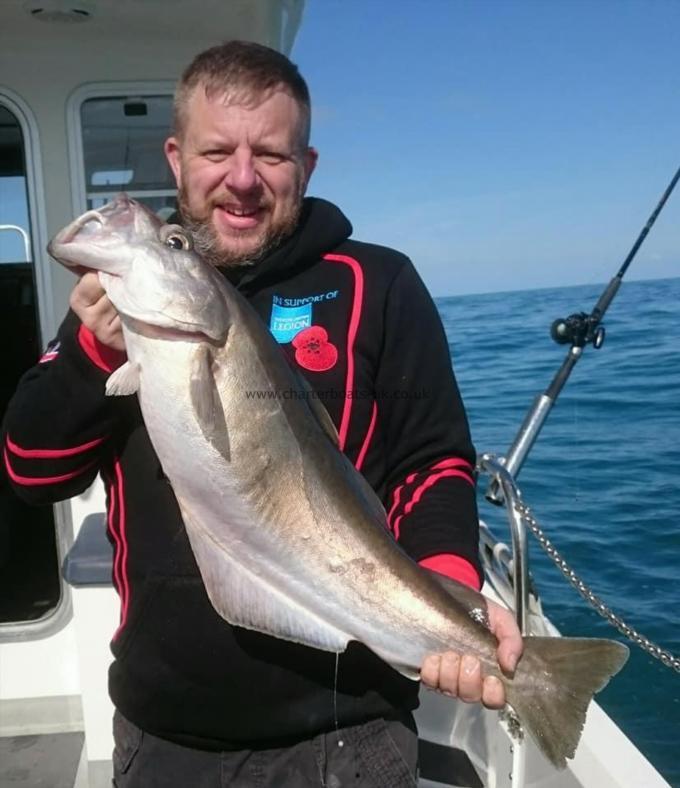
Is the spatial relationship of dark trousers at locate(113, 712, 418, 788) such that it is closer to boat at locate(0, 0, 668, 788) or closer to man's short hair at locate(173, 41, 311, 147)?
boat at locate(0, 0, 668, 788)

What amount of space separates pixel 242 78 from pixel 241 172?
0.26 m

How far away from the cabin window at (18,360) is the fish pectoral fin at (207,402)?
2974 mm

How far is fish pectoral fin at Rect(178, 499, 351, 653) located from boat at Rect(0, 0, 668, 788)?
1768 millimetres

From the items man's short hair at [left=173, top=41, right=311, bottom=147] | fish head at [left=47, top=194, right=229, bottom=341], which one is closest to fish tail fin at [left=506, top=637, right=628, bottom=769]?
fish head at [left=47, top=194, right=229, bottom=341]

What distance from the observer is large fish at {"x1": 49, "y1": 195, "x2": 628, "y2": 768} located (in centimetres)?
179

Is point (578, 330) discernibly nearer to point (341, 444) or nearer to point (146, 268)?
point (341, 444)

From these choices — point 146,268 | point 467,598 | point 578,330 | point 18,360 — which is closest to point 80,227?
point 146,268

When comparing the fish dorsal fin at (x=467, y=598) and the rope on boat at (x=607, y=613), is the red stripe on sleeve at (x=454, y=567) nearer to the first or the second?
the fish dorsal fin at (x=467, y=598)

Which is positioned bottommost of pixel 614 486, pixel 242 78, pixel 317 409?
pixel 614 486

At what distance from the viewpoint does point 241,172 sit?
2.08m

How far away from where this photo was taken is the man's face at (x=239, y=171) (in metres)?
2.11

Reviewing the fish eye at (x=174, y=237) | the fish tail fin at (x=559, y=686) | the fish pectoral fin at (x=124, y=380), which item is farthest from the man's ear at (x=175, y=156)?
the fish tail fin at (x=559, y=686)

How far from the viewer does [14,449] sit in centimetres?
204

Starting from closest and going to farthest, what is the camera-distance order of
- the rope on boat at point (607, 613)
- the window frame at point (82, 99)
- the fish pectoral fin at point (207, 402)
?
the fish pectoral fin at point (207, 402)
the rope on boat at point (607, 613)
the window frame at point (82, 99)
